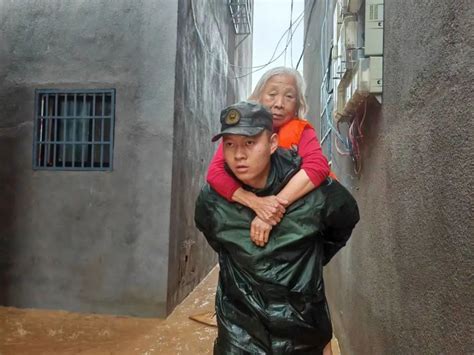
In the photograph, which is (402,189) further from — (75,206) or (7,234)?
(7,234)

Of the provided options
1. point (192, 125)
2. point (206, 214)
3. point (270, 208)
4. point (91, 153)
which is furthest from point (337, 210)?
point (192, 125)

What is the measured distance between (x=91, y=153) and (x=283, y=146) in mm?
4303

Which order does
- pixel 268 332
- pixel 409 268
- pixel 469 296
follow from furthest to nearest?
pixel 409 268 < pixel 268 332 < pixel 469 296

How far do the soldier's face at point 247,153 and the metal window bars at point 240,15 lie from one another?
34.3 feet

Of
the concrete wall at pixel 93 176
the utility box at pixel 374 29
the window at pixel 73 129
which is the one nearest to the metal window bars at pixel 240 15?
the concrete wall at pixel 93 176

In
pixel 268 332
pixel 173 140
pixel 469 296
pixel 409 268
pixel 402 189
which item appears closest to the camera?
pixel 469 296

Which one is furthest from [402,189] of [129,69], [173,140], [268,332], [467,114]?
[129,69]

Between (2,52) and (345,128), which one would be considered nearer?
(345,128)

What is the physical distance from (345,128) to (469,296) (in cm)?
307

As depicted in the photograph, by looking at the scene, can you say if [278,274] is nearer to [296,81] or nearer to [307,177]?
[307,177]

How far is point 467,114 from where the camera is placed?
146 cm

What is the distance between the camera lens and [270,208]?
1.66 meters

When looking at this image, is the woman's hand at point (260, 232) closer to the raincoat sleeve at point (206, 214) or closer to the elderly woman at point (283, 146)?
the elderly woman at point (283, 146)

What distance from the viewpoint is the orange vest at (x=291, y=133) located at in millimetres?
1984
